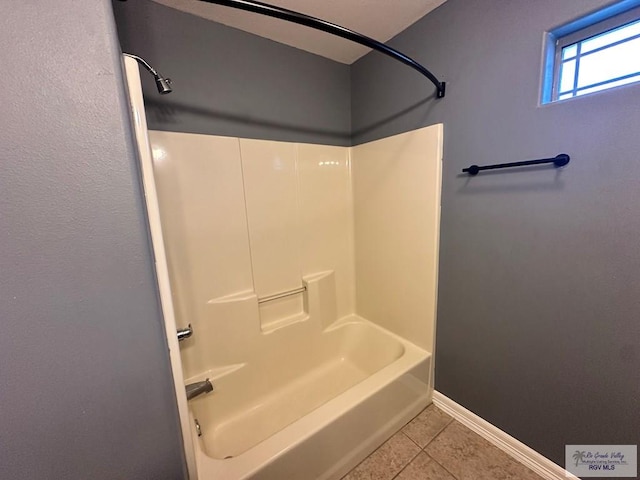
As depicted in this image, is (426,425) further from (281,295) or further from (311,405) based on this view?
(281,295)

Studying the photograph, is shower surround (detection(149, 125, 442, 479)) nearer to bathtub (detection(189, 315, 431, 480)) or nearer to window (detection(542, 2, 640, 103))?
bathtub (detection(189, 315, 431, 480))

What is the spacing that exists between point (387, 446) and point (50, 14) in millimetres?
2073

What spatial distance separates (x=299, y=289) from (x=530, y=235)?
1410mm

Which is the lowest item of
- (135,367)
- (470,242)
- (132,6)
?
(135,367)

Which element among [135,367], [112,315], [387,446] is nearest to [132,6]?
[112,315]

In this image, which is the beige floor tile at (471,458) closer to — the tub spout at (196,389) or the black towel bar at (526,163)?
the tub spout at (196,389)

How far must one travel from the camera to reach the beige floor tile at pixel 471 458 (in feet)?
4.06

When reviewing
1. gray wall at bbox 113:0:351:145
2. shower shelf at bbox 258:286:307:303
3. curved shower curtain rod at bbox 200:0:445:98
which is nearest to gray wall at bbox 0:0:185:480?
curved shower curtain rod at bbox 200:0:445:98

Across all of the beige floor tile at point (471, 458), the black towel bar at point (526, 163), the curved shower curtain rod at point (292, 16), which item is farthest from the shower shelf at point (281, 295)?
the curved shower curtain rod at point (292, 16)

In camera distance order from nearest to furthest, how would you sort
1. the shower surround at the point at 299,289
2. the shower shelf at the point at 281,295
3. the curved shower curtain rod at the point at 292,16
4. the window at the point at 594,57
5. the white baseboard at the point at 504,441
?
the curved shower curtain rod at the point at 292,16, the window at the point at 594,57, the white baseboard at the point at 504,441, the shower surround at the point at 299,289, the shower shelf at the point at 281,295

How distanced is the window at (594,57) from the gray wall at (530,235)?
4.0 inches

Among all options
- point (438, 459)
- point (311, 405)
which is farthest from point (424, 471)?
point (311, 405)

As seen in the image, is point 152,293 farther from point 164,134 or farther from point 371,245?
point 371,245

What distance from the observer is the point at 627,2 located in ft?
2.87
